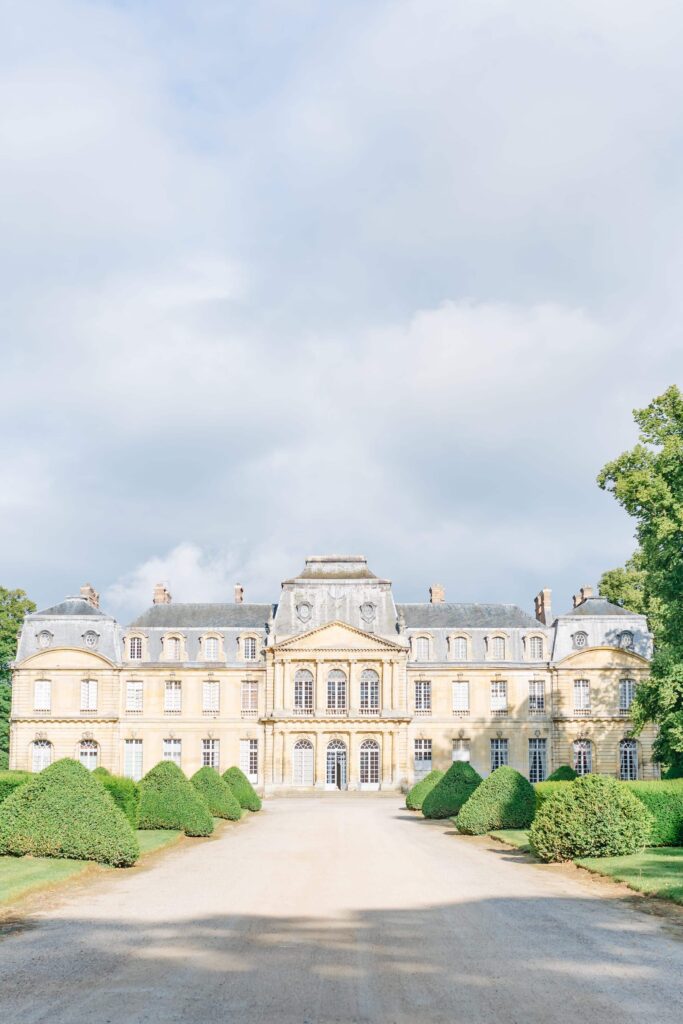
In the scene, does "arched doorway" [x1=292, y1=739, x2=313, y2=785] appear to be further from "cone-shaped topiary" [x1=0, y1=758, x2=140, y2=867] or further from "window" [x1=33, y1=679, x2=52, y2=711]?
"cone-shaped topiary" [x1=0, y1=758, x2=140, y2=867]

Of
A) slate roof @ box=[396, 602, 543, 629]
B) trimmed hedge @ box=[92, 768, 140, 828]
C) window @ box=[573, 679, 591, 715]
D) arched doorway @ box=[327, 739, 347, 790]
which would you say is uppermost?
slate roof @ box=[396, 602, 543, 629]

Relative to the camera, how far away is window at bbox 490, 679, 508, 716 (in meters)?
60.8

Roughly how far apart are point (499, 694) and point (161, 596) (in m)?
22.5

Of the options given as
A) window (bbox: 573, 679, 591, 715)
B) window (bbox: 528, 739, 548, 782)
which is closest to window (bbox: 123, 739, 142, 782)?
window (bbox: 528, 739, 548, 782)

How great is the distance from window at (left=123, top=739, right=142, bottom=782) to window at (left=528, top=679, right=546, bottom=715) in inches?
934

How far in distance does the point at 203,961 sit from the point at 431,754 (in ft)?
170

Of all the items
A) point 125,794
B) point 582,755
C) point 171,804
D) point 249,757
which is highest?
point 125,794

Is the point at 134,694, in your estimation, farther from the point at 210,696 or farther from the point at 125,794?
the point at 125,794

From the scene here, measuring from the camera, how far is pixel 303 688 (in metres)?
60.5

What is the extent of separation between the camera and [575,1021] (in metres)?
7.79

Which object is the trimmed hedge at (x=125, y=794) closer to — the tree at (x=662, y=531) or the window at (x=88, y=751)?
the tree at (x=662, y=531)

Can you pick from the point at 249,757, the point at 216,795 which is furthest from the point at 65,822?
the point at 249,757

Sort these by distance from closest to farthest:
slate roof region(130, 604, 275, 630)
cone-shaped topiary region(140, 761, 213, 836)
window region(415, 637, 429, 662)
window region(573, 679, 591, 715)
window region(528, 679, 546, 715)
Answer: cone-shaped topiary region(140, 761, 213, 836) < window region(573, 679, 591, 715) < window region(528, 679, 546, 715) < window region(415, 637, 429, 662) < slate roof region(130, 604, 275, 630)

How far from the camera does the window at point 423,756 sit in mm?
60156
